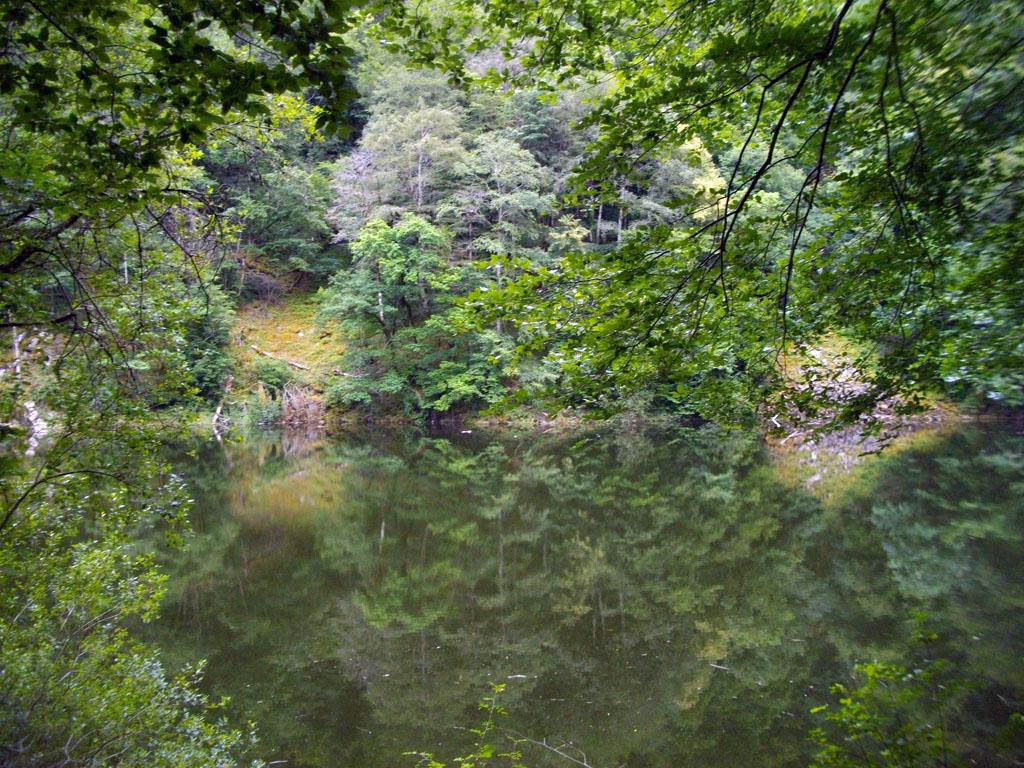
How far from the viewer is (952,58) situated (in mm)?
3180

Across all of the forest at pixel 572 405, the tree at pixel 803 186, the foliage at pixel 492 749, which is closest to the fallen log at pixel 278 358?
the forest at pixel 572 405

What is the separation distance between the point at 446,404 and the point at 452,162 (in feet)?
31.4

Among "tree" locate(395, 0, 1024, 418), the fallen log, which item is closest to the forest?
"tree" locate(395, 0, 1024, 418)

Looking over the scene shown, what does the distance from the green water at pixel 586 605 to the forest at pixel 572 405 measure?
0.19 ft

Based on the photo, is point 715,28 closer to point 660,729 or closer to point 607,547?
point 660,729

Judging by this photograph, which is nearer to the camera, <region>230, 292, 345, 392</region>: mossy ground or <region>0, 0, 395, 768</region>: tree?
<region>0, 0, 395, 768</region>: tree

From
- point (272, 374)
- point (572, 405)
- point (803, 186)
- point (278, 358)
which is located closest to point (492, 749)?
point (572, 405)

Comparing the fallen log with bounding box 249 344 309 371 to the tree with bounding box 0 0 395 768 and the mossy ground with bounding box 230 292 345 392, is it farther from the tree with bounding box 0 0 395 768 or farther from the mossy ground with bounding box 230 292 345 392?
the tree with bounding box 0 0 395 768

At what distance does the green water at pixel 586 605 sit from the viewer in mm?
5637

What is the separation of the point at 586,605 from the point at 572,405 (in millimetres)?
5507

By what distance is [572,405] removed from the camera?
3373mm

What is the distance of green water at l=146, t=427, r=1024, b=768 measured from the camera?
222 inches

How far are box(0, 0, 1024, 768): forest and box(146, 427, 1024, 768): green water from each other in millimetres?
59

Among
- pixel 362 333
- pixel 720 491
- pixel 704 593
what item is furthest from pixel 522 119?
pixel 704 593
